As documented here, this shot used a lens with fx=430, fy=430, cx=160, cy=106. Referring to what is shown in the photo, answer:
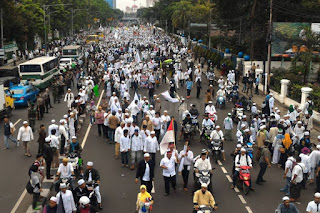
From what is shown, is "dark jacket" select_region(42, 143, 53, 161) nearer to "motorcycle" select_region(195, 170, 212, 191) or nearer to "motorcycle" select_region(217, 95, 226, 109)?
"motorcycle" select_region(195, 170, 212, 191)

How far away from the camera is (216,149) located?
48.3ft

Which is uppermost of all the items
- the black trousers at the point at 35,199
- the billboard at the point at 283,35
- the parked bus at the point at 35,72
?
the billboard at the point at 283,35

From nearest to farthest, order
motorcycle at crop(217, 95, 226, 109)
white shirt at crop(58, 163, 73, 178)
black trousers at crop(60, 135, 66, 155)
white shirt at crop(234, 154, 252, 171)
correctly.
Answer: white shirt at crop(58, 163, 73, 178) → white shirt at crop(234, 154, 252, 171) → black trousers at crop(60, 135, 66, 155) → motorcycle at crop(217, 95, 226, 109)

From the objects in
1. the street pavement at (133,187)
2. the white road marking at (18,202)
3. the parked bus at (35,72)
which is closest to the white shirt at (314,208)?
the street pavement at (133,187)

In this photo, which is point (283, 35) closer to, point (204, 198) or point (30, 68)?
point (30, 68)

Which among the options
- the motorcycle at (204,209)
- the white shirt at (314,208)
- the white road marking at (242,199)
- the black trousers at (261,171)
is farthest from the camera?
the black trousers at (261,171)

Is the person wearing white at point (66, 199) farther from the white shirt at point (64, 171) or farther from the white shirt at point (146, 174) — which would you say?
the white shirt at point (146, 174)

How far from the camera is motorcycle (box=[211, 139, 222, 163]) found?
14619 mm

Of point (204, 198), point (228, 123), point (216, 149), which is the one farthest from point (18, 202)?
point (228, 123)

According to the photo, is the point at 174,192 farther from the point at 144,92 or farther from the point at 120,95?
the point at 144,92

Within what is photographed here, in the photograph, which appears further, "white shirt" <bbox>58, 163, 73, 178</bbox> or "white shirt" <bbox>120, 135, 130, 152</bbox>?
"white shirt" <bbox>120, 135, 130, 152</bbox>

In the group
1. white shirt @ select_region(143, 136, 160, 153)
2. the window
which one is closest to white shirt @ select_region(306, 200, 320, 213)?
white shirt @ select_region(143, 136, 160, 153)

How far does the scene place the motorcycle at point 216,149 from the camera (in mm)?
14619

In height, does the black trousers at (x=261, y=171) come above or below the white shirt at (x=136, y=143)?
below
